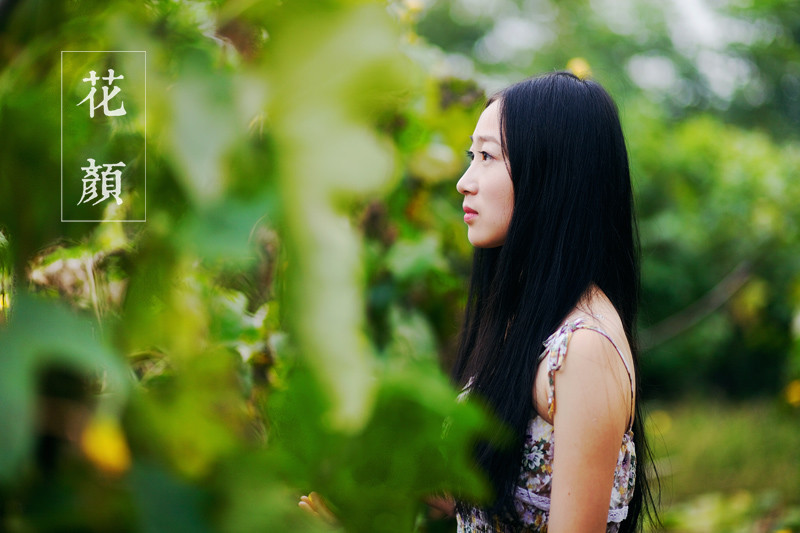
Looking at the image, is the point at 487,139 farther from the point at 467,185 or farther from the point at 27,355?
the point at 27,355

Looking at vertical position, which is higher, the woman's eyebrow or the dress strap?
the woman's eyebrow

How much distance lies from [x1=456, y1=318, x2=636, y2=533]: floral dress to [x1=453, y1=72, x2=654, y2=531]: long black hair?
0.07 feet

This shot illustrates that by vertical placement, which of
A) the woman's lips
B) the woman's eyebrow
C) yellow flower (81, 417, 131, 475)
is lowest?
yellow flower (81, 417, 131, 475)

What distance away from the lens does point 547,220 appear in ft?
3.99

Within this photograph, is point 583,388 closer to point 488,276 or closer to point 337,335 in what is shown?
point 488,276

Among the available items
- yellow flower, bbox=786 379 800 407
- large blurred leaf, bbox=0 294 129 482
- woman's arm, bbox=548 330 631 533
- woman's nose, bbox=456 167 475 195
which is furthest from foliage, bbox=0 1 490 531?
yellow flower, bbox=786 379 800 407

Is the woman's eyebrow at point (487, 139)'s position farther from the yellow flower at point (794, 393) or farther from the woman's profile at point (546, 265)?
the yellow flower at point (794, 393)

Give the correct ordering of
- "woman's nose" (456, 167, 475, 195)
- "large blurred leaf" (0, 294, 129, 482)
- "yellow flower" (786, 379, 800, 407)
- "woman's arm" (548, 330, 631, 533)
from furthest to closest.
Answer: "yellow flower" (786, 379, 800, 407)
"woman's nose" (456, 167, 475, 195)
"woman's arm" (548, 330, 631, 533)
"large blurred leaf" (0, 294, 129, 482)

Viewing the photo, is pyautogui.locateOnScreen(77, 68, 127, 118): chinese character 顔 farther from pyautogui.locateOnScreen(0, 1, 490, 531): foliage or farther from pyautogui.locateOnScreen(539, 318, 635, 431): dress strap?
pyautogui.locateOnScreen(539, 318, 635, 431): dress strap

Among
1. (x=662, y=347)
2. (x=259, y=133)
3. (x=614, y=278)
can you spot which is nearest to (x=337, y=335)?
(x=259, y=133)

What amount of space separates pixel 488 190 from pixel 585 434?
0.41 metres

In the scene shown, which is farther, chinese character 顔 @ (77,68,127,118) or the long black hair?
the long black hair

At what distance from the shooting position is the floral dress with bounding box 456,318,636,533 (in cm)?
112

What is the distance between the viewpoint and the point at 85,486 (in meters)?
0.26
